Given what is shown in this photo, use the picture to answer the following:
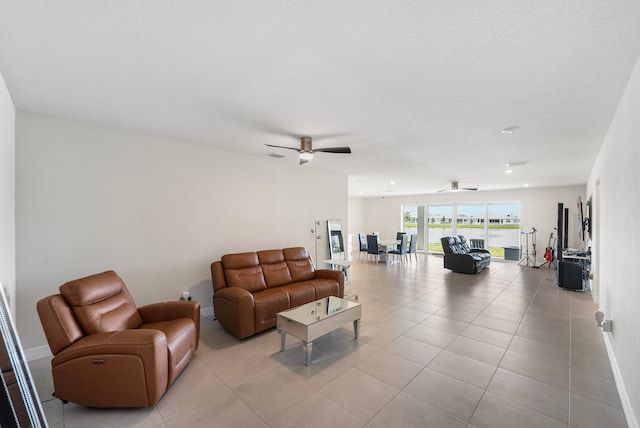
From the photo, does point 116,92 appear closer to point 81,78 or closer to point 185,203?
point 81,78

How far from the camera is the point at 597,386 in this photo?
2.37 metres

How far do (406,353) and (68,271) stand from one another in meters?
3.84

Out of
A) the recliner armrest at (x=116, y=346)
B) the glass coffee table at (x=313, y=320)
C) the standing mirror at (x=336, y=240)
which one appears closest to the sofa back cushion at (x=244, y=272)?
the glass coffee table at (x=313, y=320)

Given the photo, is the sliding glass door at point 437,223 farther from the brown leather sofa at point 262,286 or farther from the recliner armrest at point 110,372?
the recliner armrest at point 110,372

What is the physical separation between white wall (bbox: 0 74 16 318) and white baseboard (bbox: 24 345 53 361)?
0.52 m

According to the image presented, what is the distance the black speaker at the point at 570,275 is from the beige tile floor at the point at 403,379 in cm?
185

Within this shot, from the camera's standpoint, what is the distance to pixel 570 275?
222 inches

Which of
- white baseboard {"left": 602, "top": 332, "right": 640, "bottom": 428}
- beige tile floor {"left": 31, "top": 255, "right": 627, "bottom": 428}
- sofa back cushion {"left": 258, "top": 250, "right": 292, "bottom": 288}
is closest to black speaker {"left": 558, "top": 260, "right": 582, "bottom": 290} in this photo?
beige tile floor {"left": 31, "top": 255, "right": 627, "bottom": 428}

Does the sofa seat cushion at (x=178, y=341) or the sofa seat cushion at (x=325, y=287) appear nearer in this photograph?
the sofa seat cushion at (x=178, y=341)

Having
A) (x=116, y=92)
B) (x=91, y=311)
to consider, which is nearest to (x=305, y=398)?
(x=91, y=311)

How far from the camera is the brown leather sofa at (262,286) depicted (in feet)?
10.8

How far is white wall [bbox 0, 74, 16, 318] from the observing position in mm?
2256

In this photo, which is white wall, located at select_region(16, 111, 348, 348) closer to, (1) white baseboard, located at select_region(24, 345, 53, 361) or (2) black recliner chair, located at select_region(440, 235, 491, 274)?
(1) white baseboard, located at select_region(24, 345, 53, 361)

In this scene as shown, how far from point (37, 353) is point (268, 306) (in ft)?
7.90
